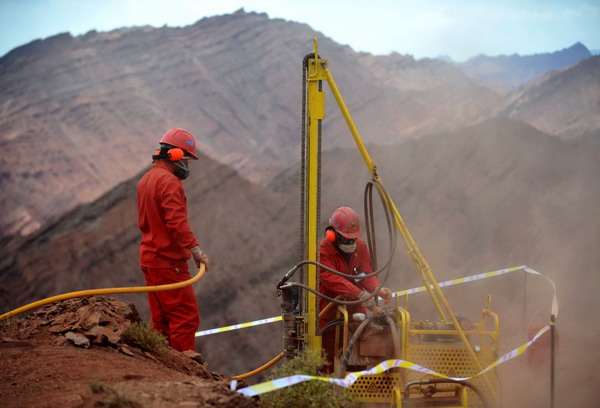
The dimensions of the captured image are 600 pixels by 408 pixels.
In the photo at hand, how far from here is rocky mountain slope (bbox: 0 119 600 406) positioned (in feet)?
51.2

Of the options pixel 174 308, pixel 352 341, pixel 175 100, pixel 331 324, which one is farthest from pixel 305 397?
pixel 175 100

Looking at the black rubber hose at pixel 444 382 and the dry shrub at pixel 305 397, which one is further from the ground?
the dry shrub at pixel 305 397

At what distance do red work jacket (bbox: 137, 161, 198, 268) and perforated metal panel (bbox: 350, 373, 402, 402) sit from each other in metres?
1.90

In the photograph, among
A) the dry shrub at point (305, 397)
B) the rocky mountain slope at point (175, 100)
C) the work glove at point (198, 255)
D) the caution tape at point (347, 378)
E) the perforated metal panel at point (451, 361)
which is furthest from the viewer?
the rocky mountain slope at point (175, 100)

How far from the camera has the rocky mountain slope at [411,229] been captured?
1561 centimetres

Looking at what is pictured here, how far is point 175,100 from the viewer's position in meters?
35.9

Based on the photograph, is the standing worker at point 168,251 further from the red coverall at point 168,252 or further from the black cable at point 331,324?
the black cable at point 331,324

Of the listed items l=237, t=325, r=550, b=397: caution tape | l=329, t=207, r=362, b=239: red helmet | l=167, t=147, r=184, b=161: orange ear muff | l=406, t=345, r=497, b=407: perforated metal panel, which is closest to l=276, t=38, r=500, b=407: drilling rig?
l=406, t=345, r=497, b=407: perforated metal panel

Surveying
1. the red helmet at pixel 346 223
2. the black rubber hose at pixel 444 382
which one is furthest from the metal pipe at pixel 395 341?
the red helmet at pixel 346 223

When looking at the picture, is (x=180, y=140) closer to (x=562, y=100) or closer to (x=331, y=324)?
(x=331, y=324)

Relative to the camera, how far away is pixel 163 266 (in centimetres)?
604

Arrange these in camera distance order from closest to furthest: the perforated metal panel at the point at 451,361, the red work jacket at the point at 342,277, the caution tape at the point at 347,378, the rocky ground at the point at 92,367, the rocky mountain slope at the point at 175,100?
the rocky ground at the point at 92,367 < the caution tape at the point at 347,378 < the perforated metal panel at the point at 451,361 < the red work jacket at the point at 342,277 < the rocky mountain slope at the point at 175,100

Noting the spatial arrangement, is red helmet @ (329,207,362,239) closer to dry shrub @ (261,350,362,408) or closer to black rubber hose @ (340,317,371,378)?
black rubber hose @ (340,317,371,378)

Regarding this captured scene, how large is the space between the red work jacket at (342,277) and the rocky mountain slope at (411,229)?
24.9 ft
